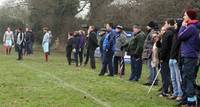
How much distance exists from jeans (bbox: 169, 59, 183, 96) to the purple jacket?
3.36 feet

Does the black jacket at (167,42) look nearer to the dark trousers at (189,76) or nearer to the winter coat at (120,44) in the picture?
the dark trousers at (189,76)

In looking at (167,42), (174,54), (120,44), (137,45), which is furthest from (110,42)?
(174,54)

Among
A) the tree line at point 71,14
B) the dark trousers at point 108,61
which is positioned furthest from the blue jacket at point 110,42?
the tree line at point 71,14

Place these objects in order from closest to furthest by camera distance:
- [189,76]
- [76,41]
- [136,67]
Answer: [189,76], [136,67], [76,41]

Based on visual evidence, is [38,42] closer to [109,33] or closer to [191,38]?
[109,33]

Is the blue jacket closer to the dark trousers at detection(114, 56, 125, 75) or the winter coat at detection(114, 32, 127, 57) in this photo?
the winter coat at detection(114, 32, 127, 57)

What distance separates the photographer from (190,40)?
11875 mm

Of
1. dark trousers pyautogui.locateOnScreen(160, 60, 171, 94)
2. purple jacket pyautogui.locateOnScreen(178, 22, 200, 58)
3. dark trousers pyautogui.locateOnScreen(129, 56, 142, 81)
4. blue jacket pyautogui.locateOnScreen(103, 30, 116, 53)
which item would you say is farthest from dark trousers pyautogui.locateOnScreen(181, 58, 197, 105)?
blue jacket pyautogui.locateOnScreen(103, 30, 116, 53)

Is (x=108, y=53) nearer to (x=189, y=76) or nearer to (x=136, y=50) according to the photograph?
(x=136, y=50)

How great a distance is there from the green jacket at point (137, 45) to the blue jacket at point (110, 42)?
4.53ft

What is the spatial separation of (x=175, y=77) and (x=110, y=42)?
7.23 m

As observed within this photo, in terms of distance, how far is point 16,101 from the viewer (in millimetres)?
12523

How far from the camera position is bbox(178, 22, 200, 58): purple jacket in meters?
11.8

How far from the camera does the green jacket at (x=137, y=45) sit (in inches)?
721
